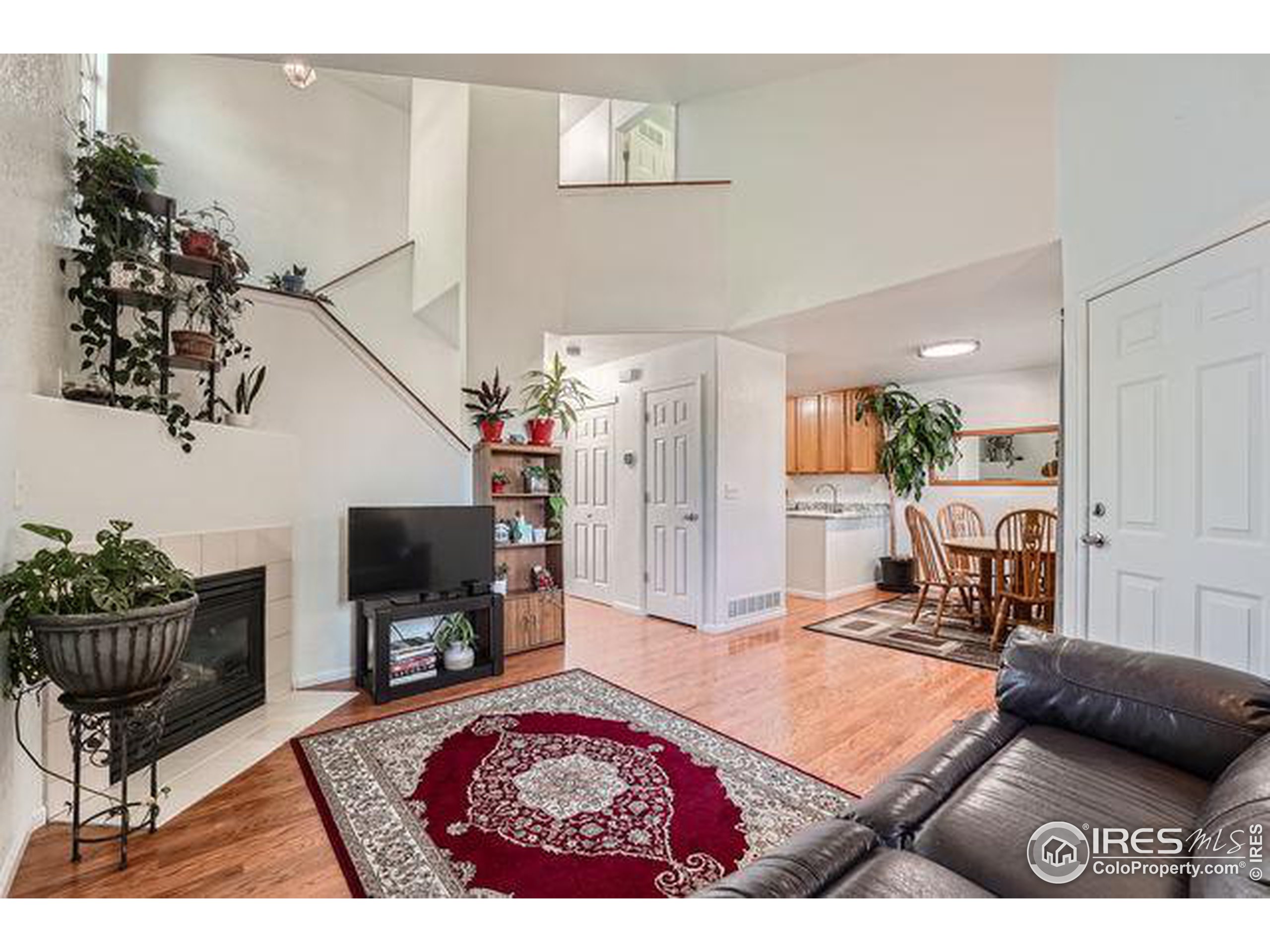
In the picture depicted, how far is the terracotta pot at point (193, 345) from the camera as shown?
2303 millimetres

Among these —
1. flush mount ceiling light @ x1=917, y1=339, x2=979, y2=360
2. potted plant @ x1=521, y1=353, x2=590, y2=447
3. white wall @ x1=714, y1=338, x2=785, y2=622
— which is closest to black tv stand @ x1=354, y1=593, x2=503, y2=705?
potted plant @ x1=521, y1=353, x2=590, y2=447

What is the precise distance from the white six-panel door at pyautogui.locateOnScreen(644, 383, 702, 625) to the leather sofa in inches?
112

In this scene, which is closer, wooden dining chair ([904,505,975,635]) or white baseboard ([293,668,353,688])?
white baseboard ([293,668,353,688])

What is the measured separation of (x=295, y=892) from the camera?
1537 millimetres

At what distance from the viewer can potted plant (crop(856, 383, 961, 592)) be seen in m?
5.91

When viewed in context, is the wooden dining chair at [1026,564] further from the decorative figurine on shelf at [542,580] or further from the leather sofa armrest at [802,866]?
the leather sofa armrest at [802,866]

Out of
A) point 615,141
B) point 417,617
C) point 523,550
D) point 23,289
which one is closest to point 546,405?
point 523,550

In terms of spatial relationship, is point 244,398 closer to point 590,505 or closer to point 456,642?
point 456,642

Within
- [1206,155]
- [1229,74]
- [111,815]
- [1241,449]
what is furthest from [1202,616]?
[111,815]

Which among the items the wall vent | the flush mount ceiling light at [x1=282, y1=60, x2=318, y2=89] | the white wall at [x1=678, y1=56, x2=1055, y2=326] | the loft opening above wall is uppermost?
the loft opening above wall

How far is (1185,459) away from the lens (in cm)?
215

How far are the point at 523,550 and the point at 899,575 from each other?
13.5 ft

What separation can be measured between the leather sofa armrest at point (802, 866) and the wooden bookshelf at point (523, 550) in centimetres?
280

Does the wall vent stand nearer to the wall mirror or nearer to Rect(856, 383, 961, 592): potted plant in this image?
Rect(856, 383, 961, 592): potted plant
